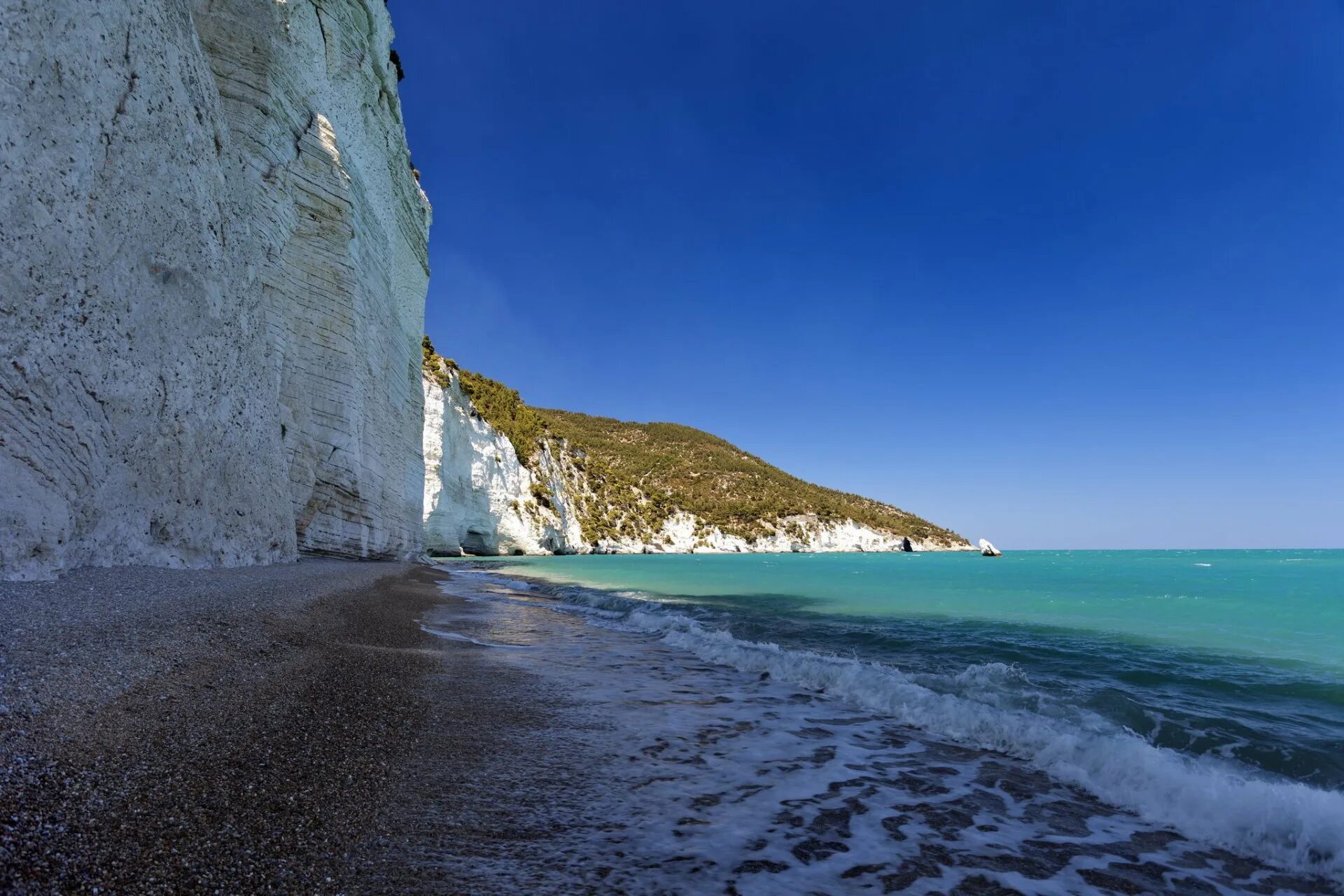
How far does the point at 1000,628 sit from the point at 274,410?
53.5ft

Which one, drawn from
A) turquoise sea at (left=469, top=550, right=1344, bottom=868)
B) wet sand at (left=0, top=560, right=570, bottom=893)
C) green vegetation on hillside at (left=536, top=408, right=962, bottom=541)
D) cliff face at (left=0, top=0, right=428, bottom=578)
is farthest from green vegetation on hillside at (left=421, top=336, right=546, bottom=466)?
wet sand at (left=0, top=560, right=570, bottom=893)

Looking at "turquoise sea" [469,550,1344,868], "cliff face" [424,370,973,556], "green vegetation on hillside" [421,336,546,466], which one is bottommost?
"turquoise sea" [469,550,1344,868]

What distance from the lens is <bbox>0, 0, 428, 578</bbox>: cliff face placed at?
6.28 meters

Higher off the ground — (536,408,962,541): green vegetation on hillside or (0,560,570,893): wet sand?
(536,408,962,541): green vegetation on hillside

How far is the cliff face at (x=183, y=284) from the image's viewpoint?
628cm

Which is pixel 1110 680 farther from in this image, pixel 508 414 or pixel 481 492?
pixel 508 414

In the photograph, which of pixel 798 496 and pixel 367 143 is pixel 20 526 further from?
pixel 798 496

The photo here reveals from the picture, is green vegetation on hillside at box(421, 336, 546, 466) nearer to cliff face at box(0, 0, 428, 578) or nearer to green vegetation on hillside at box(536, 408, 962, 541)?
green vegetation on hillside at box(536, 408, 962, 541)

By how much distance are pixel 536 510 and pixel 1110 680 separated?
55271mm

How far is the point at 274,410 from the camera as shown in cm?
1281

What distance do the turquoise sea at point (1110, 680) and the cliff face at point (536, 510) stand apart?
28936 millimetres

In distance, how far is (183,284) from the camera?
9.16 metres

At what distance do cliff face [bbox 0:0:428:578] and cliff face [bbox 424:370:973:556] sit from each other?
24271mm

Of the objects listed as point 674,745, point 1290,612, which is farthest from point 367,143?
point 1290,612
